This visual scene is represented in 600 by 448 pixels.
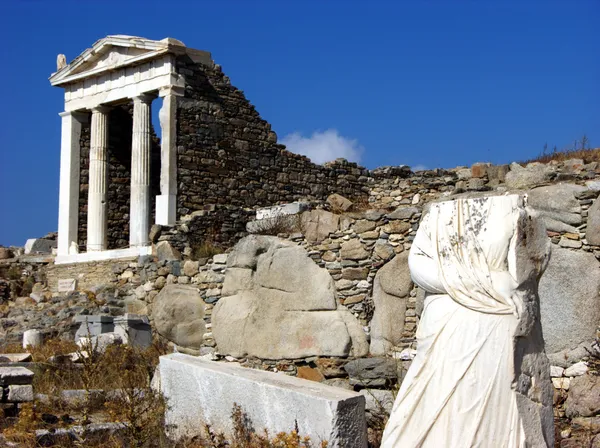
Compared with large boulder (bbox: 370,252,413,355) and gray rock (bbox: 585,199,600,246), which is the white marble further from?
gray rock (bbox: 585,199,600,246)

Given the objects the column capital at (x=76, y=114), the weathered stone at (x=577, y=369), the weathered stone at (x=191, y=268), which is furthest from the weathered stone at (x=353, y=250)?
the column capital at (x=76, y=114)

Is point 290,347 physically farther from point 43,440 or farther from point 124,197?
point 124,197

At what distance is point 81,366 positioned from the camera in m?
9.26

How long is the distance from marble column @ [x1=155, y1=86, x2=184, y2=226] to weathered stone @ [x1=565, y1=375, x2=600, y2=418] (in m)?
11.4

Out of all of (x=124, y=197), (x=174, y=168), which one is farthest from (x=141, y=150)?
(x=124, y=197)

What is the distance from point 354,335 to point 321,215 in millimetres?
1801

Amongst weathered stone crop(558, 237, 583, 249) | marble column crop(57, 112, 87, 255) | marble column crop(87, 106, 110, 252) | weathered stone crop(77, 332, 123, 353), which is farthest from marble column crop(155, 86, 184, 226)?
weathered stone crop(558, 237, 583, 249)

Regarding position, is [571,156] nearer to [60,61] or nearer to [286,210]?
[286,210]

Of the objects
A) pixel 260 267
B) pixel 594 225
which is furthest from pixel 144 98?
pixel 594 225

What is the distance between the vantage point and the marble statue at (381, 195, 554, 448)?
3355 mm

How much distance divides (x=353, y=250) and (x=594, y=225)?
117 inches

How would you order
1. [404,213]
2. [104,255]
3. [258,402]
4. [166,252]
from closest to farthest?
[258,402] → [404,213] → [166,252] → [104,255]

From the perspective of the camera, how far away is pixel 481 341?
3.39 meters

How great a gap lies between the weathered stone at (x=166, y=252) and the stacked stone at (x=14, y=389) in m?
7.10
